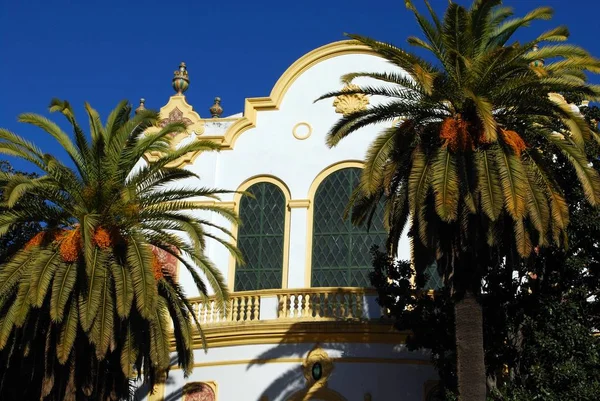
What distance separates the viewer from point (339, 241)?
28.0 metres

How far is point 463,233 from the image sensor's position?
19406 millimetres

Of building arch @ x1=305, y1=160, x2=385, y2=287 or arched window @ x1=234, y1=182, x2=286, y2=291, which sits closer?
building arch @ x1=305, y1=160, x2=385, y2=287

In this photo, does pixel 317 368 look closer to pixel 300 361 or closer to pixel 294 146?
pixel 300 361

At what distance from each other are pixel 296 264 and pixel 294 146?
128 inches

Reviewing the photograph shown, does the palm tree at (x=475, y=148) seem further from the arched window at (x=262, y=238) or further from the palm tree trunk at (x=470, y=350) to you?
the arched window at (x=262, y=238)

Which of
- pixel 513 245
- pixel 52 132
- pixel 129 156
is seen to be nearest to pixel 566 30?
pixel 513 245

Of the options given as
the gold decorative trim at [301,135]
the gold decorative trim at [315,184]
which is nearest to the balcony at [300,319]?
the gold decorative trim at [315,184]

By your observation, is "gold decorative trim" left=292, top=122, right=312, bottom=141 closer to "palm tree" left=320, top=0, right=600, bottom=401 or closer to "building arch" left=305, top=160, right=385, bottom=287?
"building arch" left=305, top=160, right=385, bottom=287

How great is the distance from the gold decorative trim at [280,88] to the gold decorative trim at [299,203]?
234 cm

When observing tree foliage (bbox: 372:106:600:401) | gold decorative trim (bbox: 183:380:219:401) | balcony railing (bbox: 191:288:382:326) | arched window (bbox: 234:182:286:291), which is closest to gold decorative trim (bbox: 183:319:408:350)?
balcony railing (bbox: 191:288:382:326)

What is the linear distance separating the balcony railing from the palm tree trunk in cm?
623

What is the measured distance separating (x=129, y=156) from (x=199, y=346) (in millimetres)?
6497

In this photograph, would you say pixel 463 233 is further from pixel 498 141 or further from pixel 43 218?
pixel 43 218

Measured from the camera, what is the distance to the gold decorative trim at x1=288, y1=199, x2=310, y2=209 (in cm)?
2845
